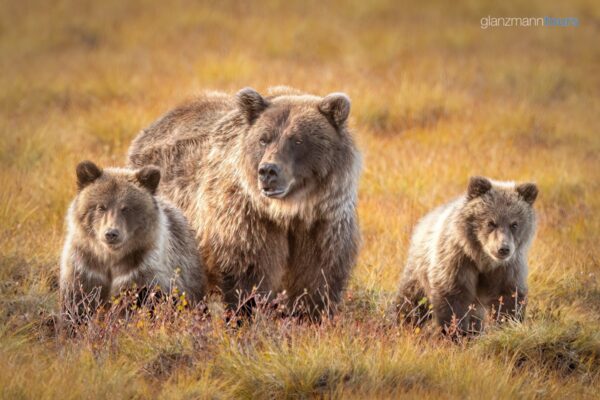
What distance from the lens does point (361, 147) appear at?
23.6 feet

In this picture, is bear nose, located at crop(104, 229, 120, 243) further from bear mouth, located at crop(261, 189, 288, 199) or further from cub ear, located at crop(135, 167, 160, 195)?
bear mouth, located at crop(261, 189, 288, 199)

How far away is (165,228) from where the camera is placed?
6512mm

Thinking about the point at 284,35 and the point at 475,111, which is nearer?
the point at 475,111

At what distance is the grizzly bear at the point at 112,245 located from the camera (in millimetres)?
6184

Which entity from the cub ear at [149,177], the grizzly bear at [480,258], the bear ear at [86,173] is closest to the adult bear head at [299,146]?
the cub ear at [149,177]

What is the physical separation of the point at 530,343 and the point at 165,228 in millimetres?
2559

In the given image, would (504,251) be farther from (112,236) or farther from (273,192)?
(112,236)

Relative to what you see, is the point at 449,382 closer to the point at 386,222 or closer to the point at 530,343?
the point at 530,343

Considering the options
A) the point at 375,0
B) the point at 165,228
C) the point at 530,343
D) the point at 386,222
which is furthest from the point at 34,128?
the point at 375,0

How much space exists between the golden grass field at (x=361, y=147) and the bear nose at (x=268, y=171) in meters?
0.92

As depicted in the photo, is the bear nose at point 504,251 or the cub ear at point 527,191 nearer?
the bear nose at point 504,251

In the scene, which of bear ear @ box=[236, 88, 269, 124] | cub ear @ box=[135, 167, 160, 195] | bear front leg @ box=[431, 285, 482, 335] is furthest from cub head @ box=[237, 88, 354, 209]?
bear front leg @ box=[431, 285, 482, 335]

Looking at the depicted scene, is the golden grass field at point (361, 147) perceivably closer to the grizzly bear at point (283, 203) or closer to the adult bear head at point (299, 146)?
the grizzly bear at point (283, 203)

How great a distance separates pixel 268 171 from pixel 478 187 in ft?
5.57
